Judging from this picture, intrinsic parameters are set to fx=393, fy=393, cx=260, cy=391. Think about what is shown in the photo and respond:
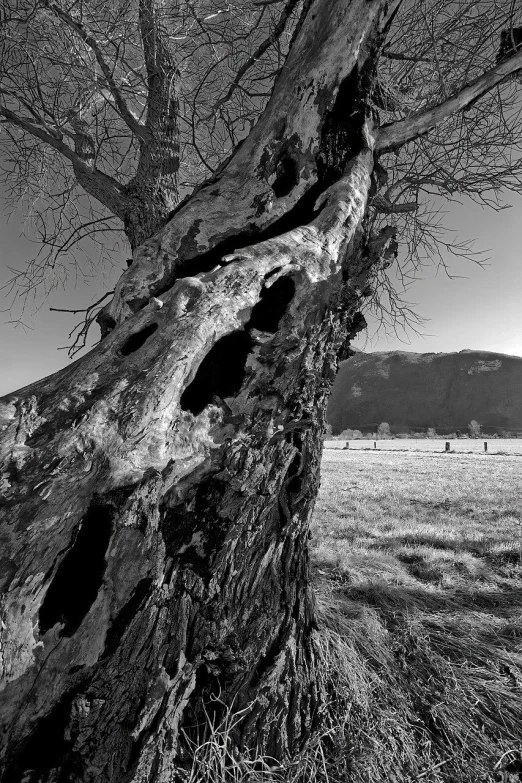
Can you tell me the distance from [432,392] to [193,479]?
362 feet

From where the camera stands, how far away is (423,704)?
175 centimetres

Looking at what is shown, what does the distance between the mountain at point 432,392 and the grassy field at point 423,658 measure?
8756 cm

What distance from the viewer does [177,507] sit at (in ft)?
4.65

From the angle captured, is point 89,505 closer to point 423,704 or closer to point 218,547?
point 218,547

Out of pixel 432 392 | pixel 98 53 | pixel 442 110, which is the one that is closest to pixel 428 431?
pixel 432 392

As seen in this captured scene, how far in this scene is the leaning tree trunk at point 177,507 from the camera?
120 cm

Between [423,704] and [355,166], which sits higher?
[355,166]

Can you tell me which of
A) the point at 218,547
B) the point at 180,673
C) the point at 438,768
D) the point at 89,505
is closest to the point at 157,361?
the point at 89,505

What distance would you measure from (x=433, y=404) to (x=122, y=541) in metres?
107

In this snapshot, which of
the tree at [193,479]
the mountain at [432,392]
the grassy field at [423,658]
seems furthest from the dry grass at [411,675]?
the mountain at [432,392]

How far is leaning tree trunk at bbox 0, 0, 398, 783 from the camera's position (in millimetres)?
1202

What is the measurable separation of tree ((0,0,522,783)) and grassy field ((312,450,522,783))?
0.23 metres

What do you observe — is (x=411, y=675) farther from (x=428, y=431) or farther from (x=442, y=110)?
(x=428, y=431)

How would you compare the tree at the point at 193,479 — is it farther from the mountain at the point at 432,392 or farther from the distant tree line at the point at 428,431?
the mountain at the point at 432,392
